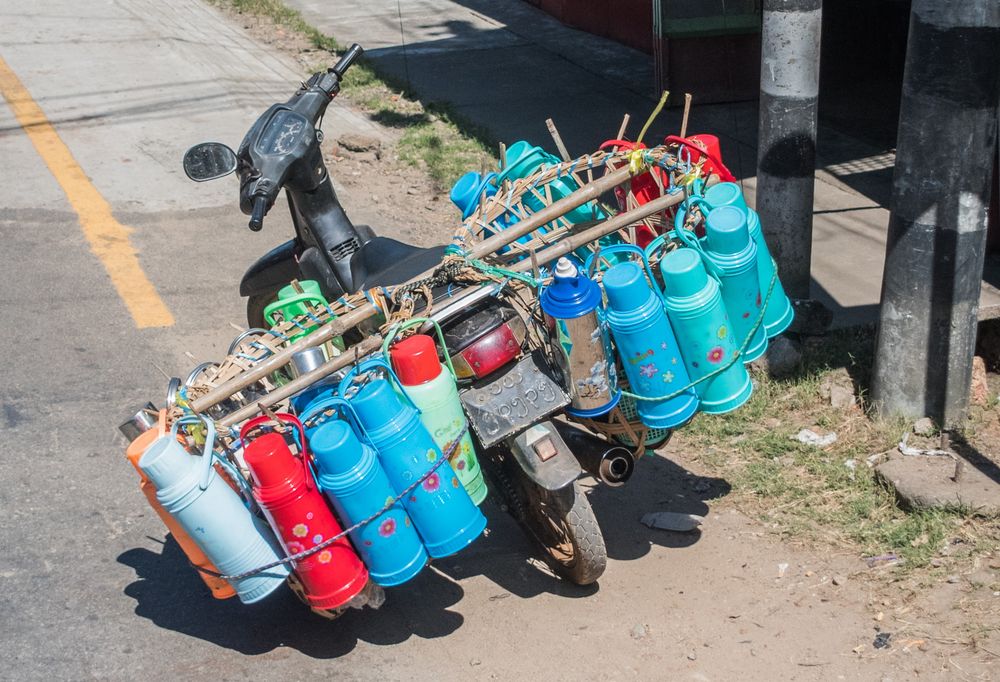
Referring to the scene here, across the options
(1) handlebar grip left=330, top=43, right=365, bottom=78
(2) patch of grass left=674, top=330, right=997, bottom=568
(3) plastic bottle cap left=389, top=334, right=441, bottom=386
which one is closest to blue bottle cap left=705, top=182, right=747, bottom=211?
(3) plastic bottle cap left=389, top=334, right=441, bottom=386

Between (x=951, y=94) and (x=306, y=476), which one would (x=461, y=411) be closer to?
(x=306, y=476)

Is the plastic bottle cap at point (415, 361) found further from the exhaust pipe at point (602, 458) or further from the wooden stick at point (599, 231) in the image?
the exhaust pipe at point (602, 458)

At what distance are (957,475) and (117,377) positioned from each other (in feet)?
13.5

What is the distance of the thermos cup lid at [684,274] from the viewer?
341 cm

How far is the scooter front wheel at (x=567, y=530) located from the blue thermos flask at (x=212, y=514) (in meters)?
0.93

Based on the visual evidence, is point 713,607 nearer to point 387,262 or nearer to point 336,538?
point 336,538

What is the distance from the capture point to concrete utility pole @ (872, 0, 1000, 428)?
430 cm

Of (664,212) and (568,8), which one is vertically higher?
(664,212)

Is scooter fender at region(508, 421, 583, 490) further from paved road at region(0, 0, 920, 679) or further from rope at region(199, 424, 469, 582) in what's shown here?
paved road at region(0, 0, 920, 679)

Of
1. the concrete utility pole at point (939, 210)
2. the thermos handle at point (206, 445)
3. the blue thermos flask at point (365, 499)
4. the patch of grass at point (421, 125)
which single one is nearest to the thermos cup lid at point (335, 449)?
the blue thermos flask at point (365, 499)

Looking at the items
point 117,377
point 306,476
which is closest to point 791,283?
point 306,476

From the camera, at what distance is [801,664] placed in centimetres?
360

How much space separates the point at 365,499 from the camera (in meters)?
3.25

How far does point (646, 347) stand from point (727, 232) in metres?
0.46
